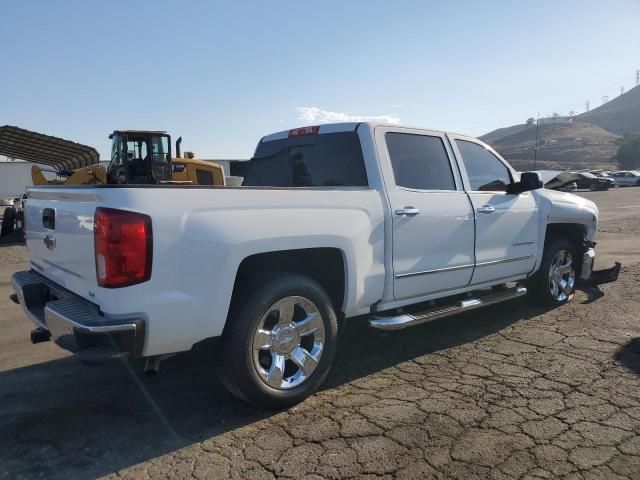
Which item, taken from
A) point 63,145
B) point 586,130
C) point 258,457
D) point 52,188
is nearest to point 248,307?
point 258,457

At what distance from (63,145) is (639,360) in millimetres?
22556

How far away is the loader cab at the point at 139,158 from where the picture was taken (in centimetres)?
1439

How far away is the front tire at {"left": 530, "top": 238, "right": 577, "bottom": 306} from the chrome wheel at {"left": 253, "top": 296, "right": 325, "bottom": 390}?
3.36m

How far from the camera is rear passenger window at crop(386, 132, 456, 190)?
4.49 meters

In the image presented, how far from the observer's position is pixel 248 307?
10.9 feet

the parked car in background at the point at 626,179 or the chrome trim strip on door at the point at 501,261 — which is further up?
the parked car in background at the point at 626,179

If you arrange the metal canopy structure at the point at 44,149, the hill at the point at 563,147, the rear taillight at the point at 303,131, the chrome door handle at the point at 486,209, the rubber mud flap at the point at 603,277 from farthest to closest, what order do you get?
1. the hill at the point at 563,147
2. the metal canopy structure at the point at 44,149
3. the rubber mud flap at the point at 603,277
4. the chrome door handle at the point at 486,209
5. the rear taillight at the point at 303,131

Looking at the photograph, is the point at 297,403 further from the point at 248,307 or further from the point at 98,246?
the point at 98,246

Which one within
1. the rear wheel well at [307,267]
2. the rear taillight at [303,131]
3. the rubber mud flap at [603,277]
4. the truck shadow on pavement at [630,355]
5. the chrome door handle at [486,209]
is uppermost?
the rear taillight at [303,131]

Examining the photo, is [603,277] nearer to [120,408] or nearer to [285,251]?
[285,251]

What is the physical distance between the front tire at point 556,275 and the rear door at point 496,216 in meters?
0.33

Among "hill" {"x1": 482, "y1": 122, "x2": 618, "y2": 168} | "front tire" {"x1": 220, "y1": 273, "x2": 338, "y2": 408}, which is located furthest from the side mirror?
"hill" {"x1": 482, "y1": 122, "x2": 618, "y2": 168}

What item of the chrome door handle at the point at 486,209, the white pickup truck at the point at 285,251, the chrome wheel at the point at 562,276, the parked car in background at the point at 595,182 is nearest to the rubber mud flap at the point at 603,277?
the chrome wheel at the point at 562,276

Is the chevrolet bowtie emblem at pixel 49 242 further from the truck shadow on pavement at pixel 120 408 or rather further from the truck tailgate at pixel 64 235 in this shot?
the truck shadow on pavement at pixel 120 408
